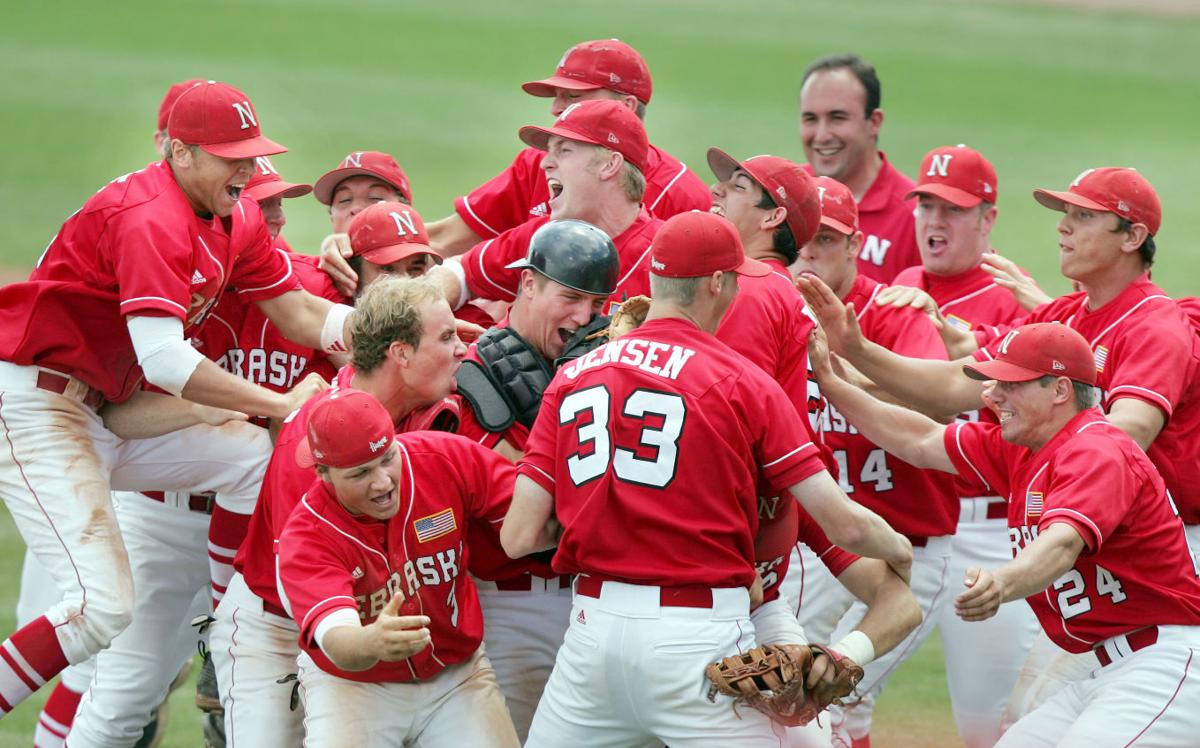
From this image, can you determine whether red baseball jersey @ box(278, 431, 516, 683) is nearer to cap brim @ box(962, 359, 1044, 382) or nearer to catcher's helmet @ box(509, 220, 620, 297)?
catcher's helmet @ box(509, 220, 620, 297)

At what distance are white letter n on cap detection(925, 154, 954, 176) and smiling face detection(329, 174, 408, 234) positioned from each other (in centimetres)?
223

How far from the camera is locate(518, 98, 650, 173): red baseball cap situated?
5438mm

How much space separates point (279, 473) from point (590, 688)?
45.2 inches

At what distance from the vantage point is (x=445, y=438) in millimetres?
4598

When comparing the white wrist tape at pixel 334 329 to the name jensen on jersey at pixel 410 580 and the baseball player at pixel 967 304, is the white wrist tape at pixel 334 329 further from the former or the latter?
the baseball player at pixel 967 304

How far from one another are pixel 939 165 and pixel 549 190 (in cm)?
166

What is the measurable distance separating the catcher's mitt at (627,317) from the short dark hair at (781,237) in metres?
0.65

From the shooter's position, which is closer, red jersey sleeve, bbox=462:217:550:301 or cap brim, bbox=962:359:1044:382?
cap brim, bbox=962:359:1044:382

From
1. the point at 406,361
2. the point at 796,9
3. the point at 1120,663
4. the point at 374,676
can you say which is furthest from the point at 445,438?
the point at 796,9

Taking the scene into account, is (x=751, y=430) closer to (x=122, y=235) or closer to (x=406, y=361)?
(x=406, y=361)

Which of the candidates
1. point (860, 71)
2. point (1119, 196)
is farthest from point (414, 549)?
point (860, 71)

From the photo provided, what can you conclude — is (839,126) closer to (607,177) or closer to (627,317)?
(607,177)

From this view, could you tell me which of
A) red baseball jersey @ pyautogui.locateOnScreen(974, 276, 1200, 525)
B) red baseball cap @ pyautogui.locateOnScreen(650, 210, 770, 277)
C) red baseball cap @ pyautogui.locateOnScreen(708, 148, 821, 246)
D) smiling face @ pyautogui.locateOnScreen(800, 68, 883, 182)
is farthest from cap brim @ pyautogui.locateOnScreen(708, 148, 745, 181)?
smiling face @ pyautogui.locateOnScreen(800, 68, 883, 182)

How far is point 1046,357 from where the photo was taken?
4754 millimetres
